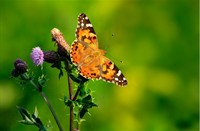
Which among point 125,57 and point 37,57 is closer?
point 37,57

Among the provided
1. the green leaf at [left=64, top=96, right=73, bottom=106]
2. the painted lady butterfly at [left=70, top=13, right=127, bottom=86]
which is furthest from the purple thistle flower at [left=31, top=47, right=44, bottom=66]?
the green leaf at [left=64, top=96, right=73, bottom=106]

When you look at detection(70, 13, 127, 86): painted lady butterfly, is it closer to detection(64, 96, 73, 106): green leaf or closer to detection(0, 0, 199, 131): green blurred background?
detection(64, 96, 73, 106): green leaf

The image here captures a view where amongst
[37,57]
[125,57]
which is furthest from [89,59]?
[125,57]

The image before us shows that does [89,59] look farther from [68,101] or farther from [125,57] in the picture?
[125,57]

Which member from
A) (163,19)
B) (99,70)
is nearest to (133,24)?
(163,19)

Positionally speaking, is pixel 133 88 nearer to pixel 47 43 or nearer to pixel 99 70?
pixel 47 43

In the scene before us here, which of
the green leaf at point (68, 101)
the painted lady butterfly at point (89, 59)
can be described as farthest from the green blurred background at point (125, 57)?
the green leaf at point (68, 101)
